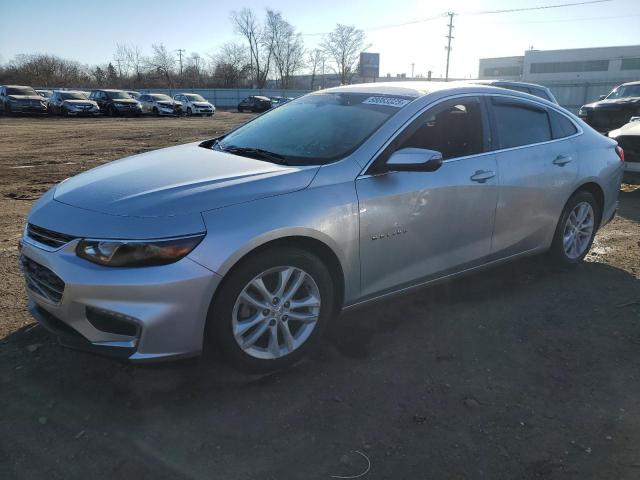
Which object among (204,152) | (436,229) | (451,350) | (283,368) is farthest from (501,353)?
(204,152)

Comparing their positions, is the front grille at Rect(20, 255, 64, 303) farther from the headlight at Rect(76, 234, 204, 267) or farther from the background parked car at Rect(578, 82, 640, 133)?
the background parked car at Rect(578, 82, 640, 133)

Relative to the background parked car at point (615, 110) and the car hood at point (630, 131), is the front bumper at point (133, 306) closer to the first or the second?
the car hood at point (630, 131)

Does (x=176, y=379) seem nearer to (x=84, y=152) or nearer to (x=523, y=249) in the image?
(x=523, y=249)

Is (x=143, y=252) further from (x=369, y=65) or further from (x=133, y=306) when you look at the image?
(x=369, y=65)

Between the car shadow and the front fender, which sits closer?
the front fender

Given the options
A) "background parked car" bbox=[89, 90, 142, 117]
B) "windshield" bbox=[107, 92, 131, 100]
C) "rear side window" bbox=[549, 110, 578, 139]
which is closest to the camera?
"rear side window" bbox=[549, 110, 578, 139]

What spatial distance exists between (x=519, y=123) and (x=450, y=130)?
2.73ft

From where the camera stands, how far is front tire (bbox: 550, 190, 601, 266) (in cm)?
462

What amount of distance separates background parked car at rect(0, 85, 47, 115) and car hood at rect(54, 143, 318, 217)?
32.9 m

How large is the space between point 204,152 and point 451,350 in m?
2.22

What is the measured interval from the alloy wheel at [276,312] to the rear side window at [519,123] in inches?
81.9

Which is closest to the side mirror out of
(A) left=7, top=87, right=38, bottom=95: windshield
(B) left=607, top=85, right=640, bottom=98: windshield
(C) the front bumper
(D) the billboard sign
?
(C) the front bumper

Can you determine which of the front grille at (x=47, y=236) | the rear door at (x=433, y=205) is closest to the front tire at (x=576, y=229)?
the rear door at (x=433, y=205)

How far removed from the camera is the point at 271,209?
9.17 feet
